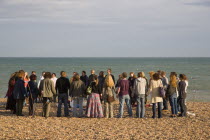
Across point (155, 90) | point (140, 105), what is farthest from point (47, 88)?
point (155, 90)

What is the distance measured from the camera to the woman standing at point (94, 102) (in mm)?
11586

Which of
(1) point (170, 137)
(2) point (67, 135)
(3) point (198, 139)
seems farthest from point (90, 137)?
(3) point (198, 139)

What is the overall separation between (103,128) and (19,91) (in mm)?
3546

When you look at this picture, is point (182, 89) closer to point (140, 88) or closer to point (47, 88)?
point (140, 88)

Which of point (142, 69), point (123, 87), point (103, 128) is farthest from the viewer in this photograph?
point (142, 69)

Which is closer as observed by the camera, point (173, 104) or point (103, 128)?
point (103, 128)

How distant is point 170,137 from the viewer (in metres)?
8.90

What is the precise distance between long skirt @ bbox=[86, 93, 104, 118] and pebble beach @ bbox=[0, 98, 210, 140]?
0.21 metres

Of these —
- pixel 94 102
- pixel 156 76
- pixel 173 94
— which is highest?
pixel 156 76

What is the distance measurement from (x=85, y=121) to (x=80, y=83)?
1.39 m

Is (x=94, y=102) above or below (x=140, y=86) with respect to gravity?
below

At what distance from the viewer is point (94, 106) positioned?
11.7 metres

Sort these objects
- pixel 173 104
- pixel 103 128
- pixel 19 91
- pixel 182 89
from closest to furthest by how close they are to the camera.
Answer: pixel 103 128 → pixel 19 91 → pixel 182 89 → pixel 173 104

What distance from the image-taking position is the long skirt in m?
11.6
